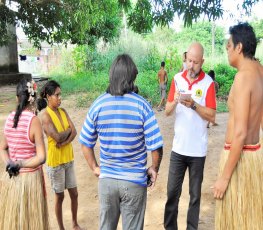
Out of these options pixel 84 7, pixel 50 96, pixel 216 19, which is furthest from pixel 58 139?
pixel 84 7

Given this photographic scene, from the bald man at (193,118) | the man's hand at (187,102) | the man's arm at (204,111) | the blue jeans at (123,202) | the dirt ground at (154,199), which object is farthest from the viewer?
the dirt ground at (154,199)

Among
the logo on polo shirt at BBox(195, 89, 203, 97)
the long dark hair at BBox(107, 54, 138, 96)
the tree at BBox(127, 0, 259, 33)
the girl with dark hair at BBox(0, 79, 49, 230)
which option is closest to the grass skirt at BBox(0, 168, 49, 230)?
the girl with dark hair at BBox(0, 79, 49, 230)

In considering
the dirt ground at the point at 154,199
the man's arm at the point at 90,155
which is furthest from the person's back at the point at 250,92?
the dirt ground at the point at 154,199

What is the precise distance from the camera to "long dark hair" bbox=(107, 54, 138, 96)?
88.5 inches

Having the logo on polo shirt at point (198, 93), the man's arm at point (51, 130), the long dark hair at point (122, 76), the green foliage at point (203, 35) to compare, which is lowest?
the man's arm at point (51, 130)

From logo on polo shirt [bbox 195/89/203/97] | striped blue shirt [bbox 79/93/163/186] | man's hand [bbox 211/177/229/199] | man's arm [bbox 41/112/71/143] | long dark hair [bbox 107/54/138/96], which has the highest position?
long dark hair [bbox 107/54/138/96]

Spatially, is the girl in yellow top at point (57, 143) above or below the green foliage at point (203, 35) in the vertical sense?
below

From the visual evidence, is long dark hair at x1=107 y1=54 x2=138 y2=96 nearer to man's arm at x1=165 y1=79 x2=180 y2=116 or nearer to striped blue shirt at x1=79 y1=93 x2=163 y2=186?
striped blue shirt at x1=79 y1=93 x2=163 y2=186

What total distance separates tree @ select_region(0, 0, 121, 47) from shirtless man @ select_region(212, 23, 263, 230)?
6.22 metres

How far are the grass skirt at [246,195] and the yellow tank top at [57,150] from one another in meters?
1.61

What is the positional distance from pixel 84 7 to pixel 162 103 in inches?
156

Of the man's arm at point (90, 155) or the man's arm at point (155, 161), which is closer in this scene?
the man's arm at point (155, 161)

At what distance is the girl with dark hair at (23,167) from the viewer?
8.60 feet

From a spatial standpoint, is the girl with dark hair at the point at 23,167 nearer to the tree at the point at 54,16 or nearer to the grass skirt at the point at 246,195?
the grass skirt at the point at 246,195
